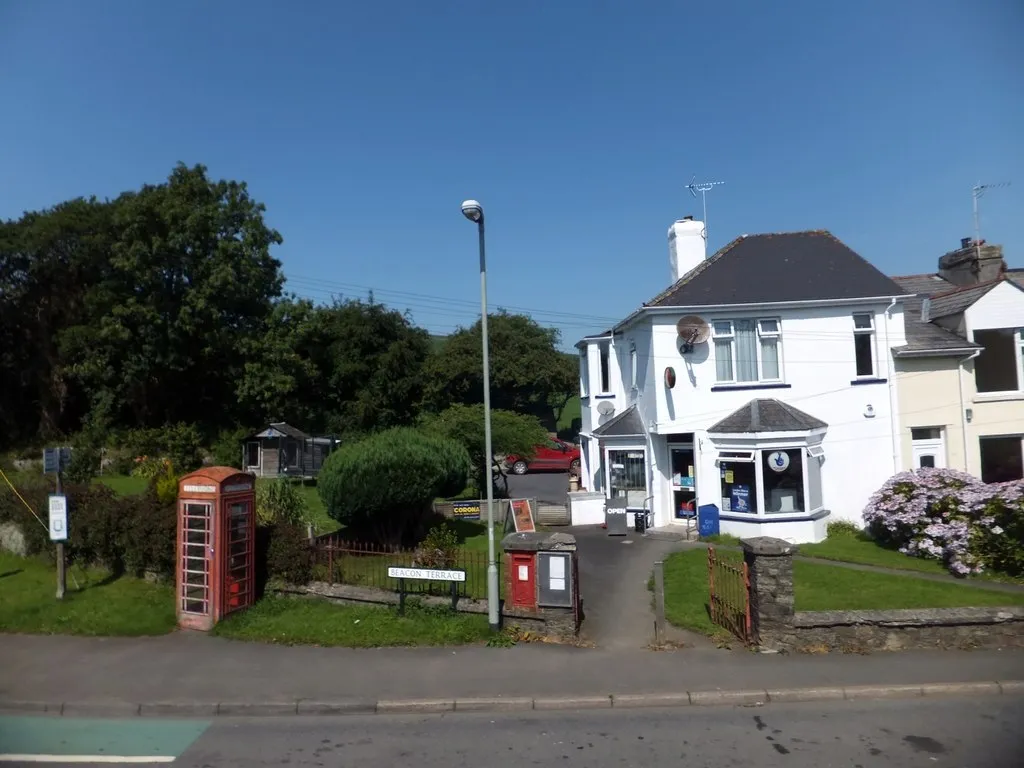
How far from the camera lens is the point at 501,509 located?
68.6 feet

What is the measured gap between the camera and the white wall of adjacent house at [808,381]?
18828mm

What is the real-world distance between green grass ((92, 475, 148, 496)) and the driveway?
13165 mm

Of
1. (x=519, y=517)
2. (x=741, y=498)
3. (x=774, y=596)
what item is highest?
(x=741, y=498)

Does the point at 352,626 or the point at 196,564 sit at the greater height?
the point at 196,564

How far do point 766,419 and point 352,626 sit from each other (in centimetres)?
1217

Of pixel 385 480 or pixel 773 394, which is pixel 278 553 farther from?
pixel 773 394

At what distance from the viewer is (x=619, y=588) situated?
520 inches

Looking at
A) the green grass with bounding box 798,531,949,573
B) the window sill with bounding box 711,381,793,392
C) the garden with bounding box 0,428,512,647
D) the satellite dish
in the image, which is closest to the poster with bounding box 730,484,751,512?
the green grass with bounding box 798,531,949,573

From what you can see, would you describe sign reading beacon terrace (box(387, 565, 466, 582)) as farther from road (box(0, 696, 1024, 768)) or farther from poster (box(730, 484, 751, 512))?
poster (box(730, 484, 751, 512))

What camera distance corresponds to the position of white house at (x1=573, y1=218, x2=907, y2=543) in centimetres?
1795

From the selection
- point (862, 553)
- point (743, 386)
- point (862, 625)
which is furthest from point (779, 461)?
point (862, 625)

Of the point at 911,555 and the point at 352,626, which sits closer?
the point at 352,626

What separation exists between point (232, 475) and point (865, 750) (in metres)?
8.98

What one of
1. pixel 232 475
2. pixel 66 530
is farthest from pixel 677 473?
pixel 66 530
